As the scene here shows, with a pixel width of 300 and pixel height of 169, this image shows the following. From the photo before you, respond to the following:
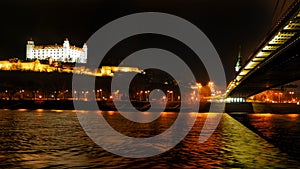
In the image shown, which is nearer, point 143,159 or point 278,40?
point 143,159

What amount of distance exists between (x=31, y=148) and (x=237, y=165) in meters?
8.46

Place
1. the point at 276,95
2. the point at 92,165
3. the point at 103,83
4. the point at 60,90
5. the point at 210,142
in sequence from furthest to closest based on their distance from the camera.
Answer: the point at 276,95 → the point at 103,83 → the point at 60,90 → the point at 210,142 → the point at 92,165

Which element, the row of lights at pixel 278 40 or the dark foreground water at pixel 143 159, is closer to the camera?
the dark foreground water at pixel 143 159

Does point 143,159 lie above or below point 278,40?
below

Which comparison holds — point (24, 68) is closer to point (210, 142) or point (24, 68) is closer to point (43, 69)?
point (43, 69)

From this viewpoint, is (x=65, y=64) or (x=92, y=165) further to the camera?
(x=65, y=64)

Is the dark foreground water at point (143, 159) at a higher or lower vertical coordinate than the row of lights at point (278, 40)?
lower

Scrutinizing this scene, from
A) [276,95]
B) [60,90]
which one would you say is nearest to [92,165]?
[60,90]

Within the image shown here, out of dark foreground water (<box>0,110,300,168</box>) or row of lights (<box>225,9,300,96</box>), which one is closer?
dark foreground water (<box>0,110,300,168</box>)

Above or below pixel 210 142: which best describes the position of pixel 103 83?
above

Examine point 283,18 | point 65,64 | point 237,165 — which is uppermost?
point 65,64

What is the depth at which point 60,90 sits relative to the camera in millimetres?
143250

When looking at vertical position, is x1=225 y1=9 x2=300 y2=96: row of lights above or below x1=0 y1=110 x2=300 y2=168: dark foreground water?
above

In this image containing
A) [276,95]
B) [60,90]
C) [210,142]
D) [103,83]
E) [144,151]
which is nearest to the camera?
[144,151]
